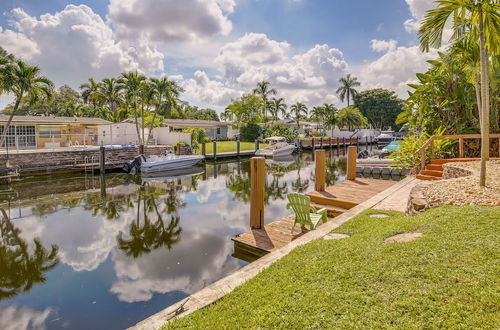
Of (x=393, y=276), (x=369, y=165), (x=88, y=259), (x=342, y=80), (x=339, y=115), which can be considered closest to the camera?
(x=393, y=276)

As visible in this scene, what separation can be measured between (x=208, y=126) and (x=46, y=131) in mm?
22231

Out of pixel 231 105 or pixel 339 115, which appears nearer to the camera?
pixel 231 105

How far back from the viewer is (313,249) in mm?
4520

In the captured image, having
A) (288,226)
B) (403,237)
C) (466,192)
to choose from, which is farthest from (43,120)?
(466,192)

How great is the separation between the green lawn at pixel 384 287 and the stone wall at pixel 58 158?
19.6m

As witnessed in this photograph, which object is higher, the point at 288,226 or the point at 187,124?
the point at 187,124

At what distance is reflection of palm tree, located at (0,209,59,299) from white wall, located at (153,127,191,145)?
20698 millimetres

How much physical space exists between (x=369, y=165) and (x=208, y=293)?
57.6 ft

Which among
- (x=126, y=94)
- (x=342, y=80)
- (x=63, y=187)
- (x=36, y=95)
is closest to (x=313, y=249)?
(x=63, y=187)

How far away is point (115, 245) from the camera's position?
784 cm

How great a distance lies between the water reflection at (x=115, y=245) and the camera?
5.24m

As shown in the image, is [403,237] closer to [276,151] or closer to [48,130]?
[276,151]

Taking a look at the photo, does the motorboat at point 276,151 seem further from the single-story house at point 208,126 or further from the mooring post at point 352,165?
the mooring post at point 352,165

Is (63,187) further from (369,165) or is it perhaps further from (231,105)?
(231,105)
